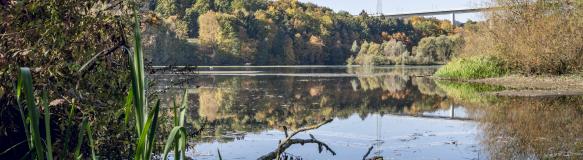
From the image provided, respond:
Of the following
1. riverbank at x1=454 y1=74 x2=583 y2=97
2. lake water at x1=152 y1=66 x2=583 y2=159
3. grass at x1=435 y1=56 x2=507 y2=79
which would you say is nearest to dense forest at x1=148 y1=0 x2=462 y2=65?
grass at x1=435 y1=56 x2=507 y2=79

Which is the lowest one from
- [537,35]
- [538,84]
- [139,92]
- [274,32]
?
[538,84]

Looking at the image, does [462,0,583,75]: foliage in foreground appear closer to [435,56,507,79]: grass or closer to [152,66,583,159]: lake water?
[435,56,507,79]: grass

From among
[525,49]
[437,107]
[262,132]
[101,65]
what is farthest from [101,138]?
[525,49]

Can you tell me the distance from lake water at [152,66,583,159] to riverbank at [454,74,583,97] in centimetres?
147

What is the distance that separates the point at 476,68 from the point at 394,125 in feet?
64.9

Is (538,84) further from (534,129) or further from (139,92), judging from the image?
(139,92)

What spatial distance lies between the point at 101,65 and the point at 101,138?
542 mm

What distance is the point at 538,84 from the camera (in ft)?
78.0

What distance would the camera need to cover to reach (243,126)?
11.7 metres

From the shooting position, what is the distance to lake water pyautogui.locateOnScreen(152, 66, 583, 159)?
27.8 feet

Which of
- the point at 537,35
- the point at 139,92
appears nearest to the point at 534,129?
the point at 139,92

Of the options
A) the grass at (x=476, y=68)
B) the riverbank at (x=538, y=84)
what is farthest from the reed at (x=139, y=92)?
the grass at (x=476, y=68)

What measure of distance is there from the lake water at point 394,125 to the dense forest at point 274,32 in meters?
50.6

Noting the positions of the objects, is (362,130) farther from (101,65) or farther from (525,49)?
(525,49)
